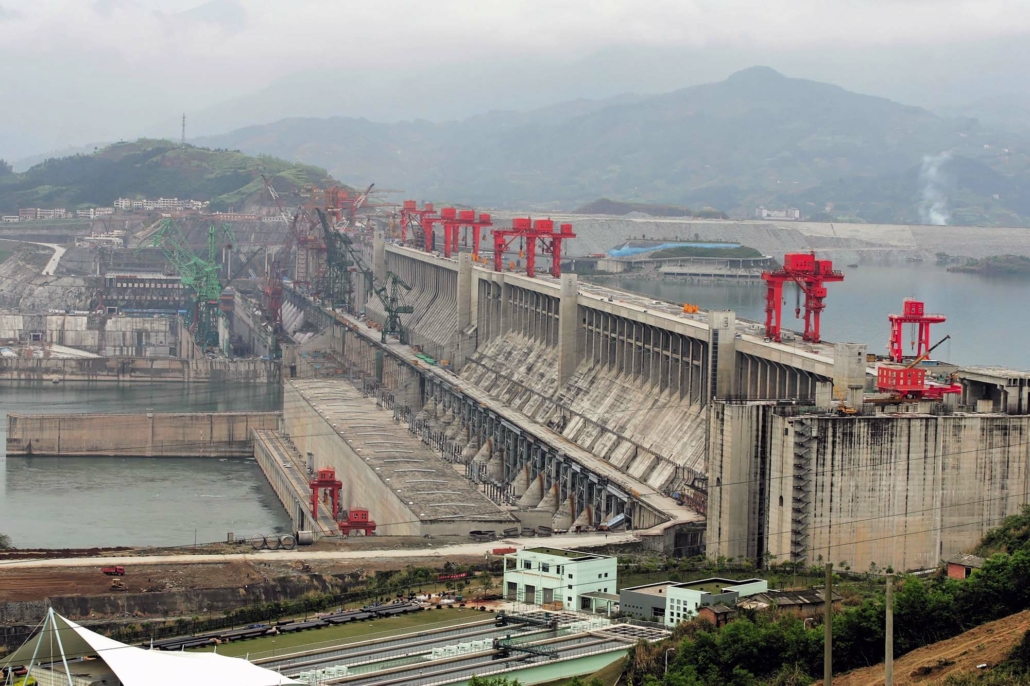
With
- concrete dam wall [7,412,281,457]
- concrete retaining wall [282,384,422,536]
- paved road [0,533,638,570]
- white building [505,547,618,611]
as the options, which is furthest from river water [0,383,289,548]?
white building [505,547,618,611]

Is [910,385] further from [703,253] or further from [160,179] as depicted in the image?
[160,179]

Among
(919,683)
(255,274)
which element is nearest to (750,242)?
(255,274)

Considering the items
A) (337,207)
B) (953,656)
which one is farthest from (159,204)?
(953,656)

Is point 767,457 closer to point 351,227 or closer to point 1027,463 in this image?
point 1027,463

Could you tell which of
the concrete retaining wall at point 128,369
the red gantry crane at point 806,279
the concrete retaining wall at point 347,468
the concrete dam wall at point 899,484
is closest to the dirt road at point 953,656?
the concrete dam wall at point 899,484

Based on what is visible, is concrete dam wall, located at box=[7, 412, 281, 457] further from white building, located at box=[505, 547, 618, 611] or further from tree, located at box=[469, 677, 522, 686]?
tree, located at box=[469, 677, 522, 686]
